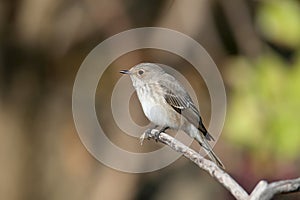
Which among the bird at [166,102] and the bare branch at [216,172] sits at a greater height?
the bird at [166,102]

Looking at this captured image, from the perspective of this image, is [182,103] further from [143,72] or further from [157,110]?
[143,72]

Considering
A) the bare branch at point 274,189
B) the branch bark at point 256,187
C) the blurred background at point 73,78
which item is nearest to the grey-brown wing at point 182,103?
the branch bark at point 256,187

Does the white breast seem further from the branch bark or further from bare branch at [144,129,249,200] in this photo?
the branch bark

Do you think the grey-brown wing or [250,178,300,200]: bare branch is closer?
[250,178,300,200]: bare branch

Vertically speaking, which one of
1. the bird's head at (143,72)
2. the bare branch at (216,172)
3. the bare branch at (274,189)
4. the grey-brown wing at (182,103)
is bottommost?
the bare branch at (274,189)

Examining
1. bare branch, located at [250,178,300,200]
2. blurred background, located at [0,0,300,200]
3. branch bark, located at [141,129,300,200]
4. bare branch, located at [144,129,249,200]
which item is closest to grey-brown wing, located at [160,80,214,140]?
bare branch, located at [144,129,249,200]

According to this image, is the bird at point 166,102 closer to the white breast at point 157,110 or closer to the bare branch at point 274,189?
the white breast at point 157,110

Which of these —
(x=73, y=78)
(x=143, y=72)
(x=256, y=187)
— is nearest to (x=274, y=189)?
(x=256, y=187)
